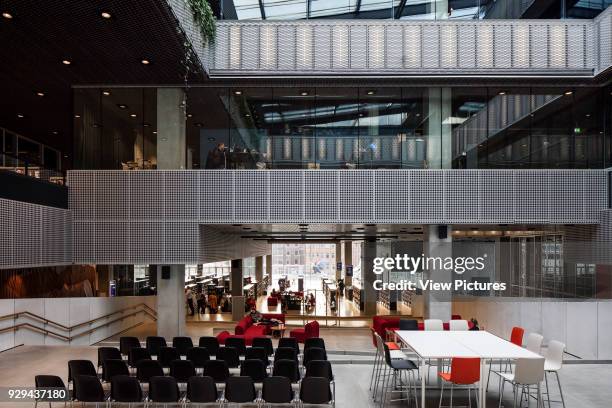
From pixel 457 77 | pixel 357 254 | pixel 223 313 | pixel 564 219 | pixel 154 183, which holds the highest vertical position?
pixel 457 77

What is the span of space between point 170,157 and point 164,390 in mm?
6830

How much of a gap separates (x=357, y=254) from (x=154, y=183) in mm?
6800

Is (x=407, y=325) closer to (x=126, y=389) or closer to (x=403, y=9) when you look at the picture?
(x=126, y=389)

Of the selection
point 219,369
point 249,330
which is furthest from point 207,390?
point 249,330

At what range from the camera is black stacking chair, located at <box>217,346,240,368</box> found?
9156mm

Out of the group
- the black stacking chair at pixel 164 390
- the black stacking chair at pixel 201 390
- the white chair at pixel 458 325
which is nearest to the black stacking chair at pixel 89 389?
the black stacking chair at pixel 164 390

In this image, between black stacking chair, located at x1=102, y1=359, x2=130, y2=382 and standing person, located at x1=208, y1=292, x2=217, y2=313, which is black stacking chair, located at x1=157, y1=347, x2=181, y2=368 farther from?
standing person, located at x1=208, y1=292, x2=217, y2=313

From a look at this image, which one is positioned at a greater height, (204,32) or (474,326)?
(204,32)

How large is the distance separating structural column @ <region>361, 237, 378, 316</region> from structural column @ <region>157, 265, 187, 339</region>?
504 centimetres

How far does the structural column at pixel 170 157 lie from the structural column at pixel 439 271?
253 inches

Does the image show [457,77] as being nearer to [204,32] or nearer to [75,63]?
[204,32]

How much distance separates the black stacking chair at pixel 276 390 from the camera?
7.29 m

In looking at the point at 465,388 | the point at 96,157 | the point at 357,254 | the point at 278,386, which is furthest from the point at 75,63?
the point at 465,388

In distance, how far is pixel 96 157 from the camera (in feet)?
42.2
